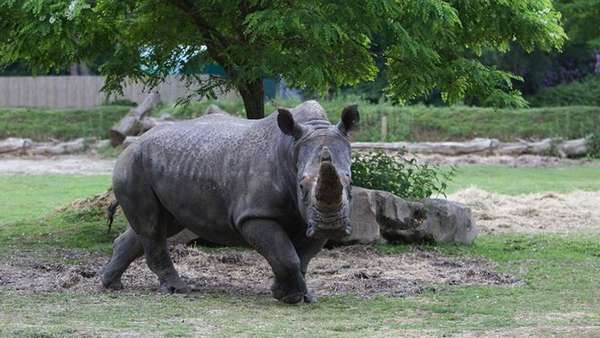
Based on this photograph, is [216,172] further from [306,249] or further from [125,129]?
[125,129]

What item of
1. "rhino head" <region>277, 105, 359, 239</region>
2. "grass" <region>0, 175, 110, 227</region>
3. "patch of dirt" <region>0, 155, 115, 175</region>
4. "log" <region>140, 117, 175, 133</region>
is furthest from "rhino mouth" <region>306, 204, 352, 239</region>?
"log" <region>140, 117, 175, 133</region>

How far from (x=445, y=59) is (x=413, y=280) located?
396 centimetres

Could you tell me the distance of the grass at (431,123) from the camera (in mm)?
34500

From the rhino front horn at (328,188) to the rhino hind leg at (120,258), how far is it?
2476 millimetres

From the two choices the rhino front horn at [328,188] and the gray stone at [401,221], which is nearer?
the rhino front horn at [328,188]

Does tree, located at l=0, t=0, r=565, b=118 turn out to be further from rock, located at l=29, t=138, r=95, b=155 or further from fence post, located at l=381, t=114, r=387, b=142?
rock, located at l=29, t=138, r=95, b=155

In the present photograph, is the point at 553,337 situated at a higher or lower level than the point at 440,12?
lower

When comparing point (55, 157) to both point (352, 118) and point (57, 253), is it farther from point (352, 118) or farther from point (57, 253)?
point (352, 118)

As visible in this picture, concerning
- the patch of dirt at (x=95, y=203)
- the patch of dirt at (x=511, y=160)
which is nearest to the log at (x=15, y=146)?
the patch of dirt at (x=511, y=160)

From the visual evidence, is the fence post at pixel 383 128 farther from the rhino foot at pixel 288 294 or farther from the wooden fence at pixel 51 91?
the rhino foot at pixel 288 294

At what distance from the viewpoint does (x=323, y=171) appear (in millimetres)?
8656

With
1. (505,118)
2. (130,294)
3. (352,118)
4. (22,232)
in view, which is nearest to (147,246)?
(130,294)

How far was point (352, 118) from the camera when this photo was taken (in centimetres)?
941

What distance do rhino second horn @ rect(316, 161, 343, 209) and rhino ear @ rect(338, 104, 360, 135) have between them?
0.78m
